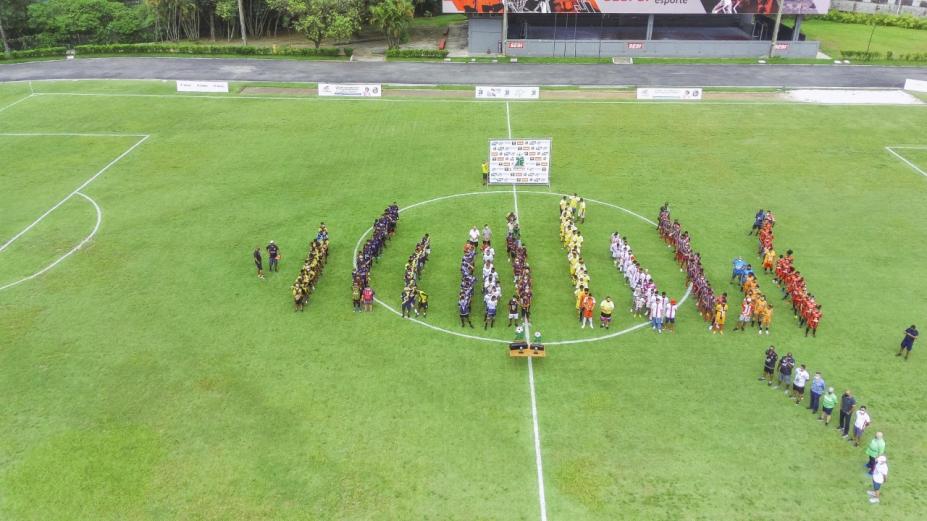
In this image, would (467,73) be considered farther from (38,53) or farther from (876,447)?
(876,447)

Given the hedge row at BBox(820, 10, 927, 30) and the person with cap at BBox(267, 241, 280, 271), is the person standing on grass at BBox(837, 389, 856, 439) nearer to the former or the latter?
the person with cap at BBox(267, 241, 280, 271)

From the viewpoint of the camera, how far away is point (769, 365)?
23.9 m

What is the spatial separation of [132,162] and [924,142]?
51779 millimetres

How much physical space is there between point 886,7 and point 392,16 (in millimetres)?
62165

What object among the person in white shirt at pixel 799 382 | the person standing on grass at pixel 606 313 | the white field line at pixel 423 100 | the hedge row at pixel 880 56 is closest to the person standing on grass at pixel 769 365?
the person in white shirt at pixel 799 382

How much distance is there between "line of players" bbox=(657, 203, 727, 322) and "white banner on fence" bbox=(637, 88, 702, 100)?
20.8 m

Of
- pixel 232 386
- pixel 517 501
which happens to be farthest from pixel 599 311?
pixel 232 386

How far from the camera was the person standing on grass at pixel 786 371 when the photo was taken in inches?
916

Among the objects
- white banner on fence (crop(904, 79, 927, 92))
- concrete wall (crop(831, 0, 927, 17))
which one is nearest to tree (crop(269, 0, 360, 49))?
white banner on fence (crop(904, 79, 927, 92))

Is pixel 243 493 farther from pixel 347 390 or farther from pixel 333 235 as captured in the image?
pixel 333 235

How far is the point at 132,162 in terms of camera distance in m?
44.3

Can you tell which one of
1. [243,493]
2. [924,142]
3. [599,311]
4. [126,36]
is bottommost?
[243,493]

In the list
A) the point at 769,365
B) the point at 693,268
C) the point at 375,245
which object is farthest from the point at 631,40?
the point at 769,365

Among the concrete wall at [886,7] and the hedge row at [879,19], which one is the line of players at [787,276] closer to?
the hedge row at [879,19]
